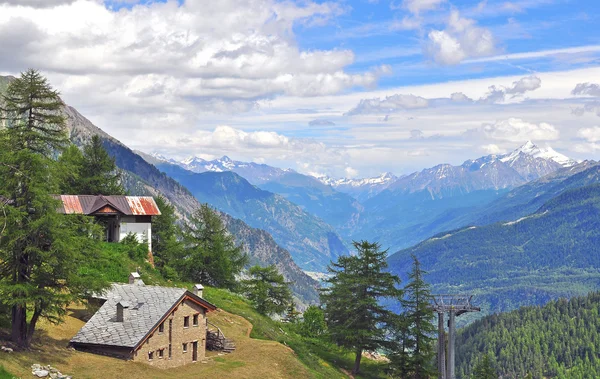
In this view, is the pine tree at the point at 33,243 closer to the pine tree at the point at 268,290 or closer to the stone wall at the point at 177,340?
the stone wall at the point at 177,340

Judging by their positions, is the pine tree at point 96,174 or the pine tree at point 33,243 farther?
the pine tree at point 96,174

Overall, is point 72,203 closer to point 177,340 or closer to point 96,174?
point 96,174

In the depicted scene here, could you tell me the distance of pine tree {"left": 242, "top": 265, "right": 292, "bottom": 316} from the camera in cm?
10341

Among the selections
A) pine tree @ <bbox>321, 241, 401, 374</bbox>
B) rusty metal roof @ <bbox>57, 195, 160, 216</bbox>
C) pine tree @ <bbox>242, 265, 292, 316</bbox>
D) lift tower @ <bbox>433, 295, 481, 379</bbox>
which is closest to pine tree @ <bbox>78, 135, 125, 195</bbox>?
rusty metal roof @ <bbox>57, 195, 160, 216</bbox>

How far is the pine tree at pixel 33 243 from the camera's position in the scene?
4616cm

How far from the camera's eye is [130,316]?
5688cm

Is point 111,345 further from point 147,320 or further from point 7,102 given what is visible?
point 7,102

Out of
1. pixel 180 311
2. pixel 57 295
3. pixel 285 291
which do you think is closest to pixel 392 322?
pixel 285 291

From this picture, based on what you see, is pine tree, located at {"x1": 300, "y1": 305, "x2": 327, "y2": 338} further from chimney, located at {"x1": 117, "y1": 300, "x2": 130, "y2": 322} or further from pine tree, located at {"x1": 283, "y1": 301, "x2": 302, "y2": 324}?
chimney, located at {"x1": 117, "y1": 300, "x2": 130, "y2": 322}

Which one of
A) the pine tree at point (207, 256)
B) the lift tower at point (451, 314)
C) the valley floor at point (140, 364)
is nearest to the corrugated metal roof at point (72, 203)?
the pine tree at point (207, 256)

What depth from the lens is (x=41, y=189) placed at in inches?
1873

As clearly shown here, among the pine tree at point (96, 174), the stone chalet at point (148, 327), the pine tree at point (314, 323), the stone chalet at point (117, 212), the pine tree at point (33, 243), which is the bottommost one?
the pine tree at point (314, 323)

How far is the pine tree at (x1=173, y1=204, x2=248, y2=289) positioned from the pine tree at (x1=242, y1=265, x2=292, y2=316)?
12.0 ft

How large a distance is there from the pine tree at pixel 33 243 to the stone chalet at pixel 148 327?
5.65 meters
